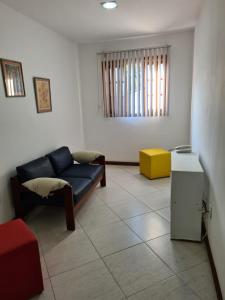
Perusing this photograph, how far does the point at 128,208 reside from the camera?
123 inches

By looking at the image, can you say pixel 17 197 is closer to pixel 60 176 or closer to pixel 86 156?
pixel 60 176

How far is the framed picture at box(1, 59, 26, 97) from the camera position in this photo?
104 inches

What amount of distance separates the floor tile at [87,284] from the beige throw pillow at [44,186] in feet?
2.82

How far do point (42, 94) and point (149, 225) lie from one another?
2374 mm

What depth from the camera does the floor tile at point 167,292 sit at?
1.72 meters

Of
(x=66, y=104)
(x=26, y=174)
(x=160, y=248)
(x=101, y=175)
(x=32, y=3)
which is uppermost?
(x=32, y=3)

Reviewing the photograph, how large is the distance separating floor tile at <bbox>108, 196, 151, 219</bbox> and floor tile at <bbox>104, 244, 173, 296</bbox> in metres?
0.68

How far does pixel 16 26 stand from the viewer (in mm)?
2828

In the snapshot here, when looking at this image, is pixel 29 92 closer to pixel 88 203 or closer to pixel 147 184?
pixel 88 203

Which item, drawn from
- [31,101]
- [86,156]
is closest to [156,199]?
[86,156]

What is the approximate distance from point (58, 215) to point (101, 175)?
38.7 inches

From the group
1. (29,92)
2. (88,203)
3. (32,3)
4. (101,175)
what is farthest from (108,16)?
(88,203)

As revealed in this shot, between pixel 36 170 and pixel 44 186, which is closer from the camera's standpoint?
pixel 44 186

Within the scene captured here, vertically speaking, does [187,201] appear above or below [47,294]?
above
